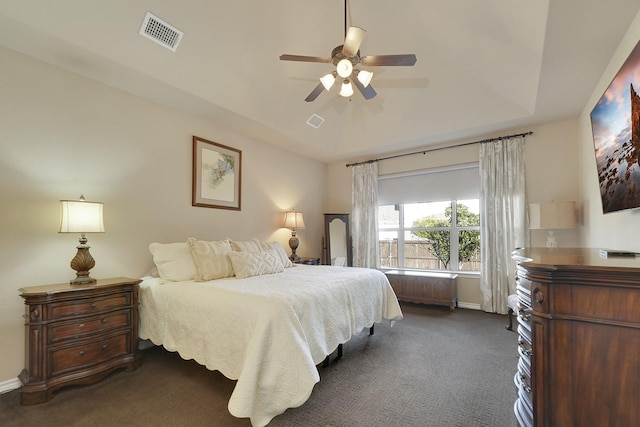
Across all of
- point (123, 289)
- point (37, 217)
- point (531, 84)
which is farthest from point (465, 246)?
point (37, 217)

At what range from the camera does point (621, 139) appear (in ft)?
6.18

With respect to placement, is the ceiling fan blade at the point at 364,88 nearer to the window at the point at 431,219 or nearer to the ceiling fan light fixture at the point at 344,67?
the ceiling fan light fixture at the point at 344,67

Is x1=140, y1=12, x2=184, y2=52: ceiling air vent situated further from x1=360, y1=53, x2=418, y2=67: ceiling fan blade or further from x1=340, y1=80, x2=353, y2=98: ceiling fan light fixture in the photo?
x1=360, y1=53, x2=418, y2=67: ceiling fan blade

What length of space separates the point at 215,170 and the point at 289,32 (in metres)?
1.91

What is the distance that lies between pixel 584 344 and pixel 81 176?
3.75 m

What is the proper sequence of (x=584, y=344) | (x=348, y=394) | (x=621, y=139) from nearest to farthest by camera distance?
1. (x=584, y=344)
2. (x=621, y=139)
3. (x=348, y=394)

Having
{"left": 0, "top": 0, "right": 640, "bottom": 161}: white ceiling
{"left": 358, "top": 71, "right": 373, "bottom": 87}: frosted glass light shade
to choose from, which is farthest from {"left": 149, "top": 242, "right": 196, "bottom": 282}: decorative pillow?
{"left": 358, "top": 71, "right": 373, "bottom": 87}: frosted glass light shade

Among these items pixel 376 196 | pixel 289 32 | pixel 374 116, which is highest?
pixel 289 32

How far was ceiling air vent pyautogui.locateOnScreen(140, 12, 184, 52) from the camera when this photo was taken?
2418 mm

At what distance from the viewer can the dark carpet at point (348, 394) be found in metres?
1.82

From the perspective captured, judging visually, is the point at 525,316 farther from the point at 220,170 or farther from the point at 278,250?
the point at 220,170

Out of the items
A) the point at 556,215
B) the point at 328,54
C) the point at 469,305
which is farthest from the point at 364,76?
the point at 469,305

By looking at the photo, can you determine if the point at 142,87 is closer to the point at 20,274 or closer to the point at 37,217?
the point at 37,217

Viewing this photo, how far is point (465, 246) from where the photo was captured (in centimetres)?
466
